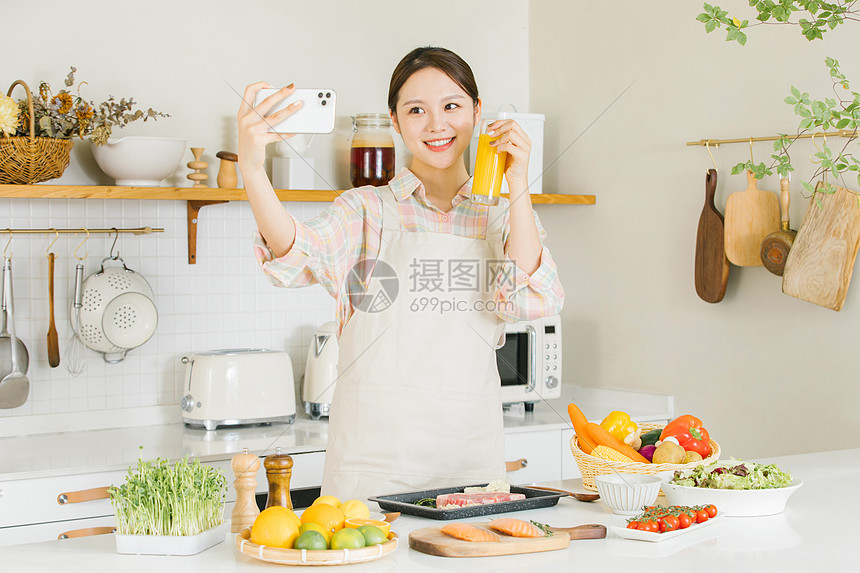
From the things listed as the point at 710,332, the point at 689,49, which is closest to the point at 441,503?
the point at 710,332

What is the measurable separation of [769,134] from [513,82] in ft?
3.55

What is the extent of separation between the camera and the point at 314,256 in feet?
5.10

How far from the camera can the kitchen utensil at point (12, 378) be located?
244 cm

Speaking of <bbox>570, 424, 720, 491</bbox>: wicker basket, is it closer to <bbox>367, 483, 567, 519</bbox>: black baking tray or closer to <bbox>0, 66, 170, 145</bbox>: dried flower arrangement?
<bbox>367, 483, 567, 519</bbox>: black baking tray

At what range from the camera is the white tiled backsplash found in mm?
2559

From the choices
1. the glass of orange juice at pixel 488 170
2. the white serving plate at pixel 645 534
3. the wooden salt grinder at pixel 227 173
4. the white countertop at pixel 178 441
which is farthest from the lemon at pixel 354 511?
the wooden salt grinder at pixel 227 173

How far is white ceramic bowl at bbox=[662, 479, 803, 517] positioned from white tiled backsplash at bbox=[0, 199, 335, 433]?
5.78ft

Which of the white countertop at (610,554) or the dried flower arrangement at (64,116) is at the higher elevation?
the dried flower arrangement at (64,116)

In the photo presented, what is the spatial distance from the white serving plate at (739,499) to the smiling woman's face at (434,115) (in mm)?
728

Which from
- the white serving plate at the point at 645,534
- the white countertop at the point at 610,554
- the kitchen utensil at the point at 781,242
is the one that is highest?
the kitchen utensil at the point at 781,242

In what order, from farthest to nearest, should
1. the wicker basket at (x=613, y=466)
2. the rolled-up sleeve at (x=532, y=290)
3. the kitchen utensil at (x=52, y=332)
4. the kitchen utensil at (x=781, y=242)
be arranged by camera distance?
1. the kitchen utensil at (x=52, y=332)
2. the kitchen utensil at (x=781, y=242)
3. the rolled-up sleeve at (x=532, y=290)
4. the wicker basket at (x=613, y=466)

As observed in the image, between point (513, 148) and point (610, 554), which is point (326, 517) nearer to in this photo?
point (610, 554)

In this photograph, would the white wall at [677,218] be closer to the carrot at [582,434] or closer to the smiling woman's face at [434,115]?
the carrot at [582,434]

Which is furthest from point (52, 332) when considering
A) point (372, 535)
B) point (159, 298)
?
point (372, 535)
